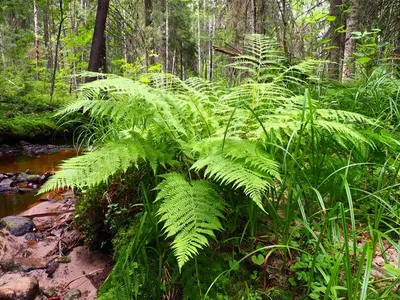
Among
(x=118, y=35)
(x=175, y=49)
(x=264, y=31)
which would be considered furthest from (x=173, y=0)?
(x=264, y=31)

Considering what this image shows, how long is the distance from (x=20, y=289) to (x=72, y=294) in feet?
1.33

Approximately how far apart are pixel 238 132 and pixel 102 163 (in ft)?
2.39

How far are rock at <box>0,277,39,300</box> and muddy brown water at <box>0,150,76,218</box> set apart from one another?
1385 mm

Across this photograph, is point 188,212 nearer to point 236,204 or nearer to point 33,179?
point 236,204

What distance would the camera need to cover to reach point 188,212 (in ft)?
3.90

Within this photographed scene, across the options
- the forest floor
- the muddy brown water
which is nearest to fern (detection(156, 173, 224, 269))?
the forest floor

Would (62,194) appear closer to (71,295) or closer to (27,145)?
(71,295)

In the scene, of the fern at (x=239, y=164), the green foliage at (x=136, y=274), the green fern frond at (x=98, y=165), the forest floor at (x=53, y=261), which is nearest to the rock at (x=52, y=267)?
the forest floor at (x=53, y=261)

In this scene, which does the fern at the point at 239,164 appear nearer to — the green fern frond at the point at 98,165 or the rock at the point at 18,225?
the green fern frond at the point at 98,165

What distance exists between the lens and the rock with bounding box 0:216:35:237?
9.64 feet

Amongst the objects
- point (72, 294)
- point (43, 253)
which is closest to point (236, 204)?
point (72, 294)

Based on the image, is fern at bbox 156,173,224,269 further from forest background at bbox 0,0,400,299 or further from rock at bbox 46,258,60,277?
rock at bbox 46,258,60,277

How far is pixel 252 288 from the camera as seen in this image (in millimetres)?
1354

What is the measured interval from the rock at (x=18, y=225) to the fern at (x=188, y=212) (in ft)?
7.84
